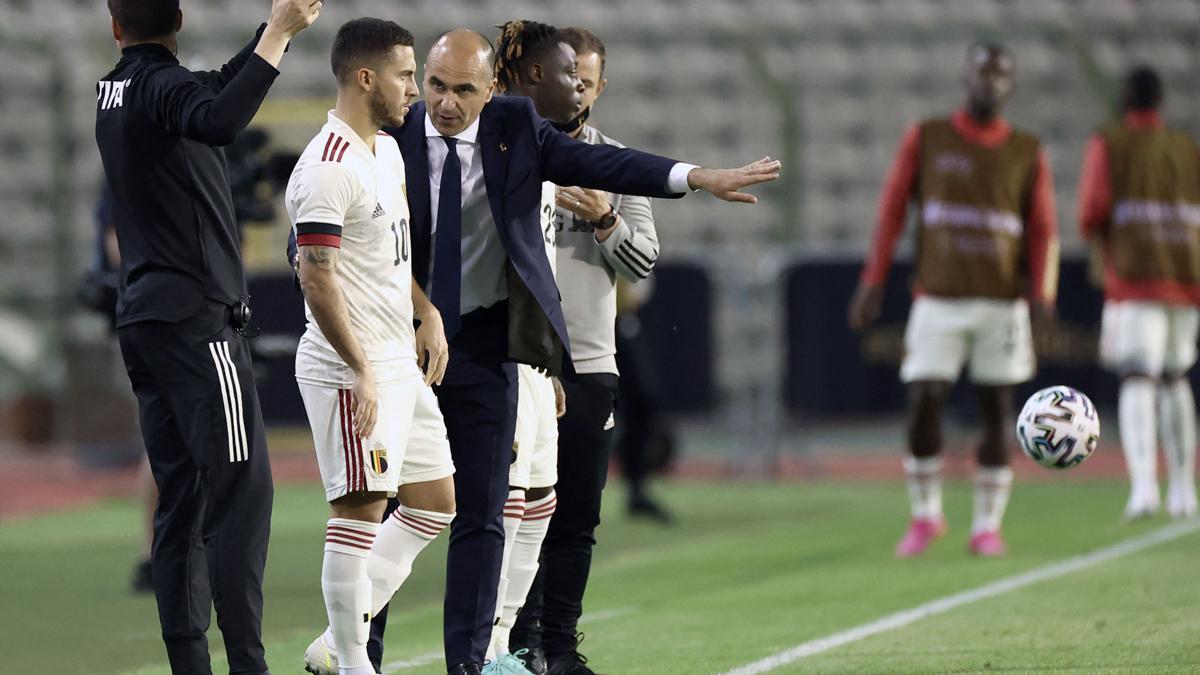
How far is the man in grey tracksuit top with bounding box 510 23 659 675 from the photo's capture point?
605 centimetres

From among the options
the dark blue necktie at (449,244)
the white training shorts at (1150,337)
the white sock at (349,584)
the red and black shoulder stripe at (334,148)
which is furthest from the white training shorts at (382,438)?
the white training shorts at (1150,337)

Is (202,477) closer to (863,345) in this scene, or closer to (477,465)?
(477,465)

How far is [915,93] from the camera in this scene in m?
18.2

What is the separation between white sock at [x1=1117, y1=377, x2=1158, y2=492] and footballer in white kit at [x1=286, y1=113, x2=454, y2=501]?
6815mm

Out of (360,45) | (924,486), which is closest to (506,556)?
(360,45)

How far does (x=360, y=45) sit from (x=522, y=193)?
2.03 ft

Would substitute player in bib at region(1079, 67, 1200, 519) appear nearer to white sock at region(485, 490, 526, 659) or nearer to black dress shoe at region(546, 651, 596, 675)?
black dress shoe at region(546, 651, 596, 675)

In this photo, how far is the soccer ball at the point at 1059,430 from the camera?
25.3ft

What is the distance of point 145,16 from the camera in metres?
5.23

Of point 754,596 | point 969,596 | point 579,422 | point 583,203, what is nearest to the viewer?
point 583,203

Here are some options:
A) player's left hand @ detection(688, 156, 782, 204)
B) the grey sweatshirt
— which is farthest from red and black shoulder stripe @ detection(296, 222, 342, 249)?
the grey sweatshirt

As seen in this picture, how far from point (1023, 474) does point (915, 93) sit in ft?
15.1

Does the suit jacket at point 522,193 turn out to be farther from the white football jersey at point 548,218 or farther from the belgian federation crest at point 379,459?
the belgian federation crest at point 379,459

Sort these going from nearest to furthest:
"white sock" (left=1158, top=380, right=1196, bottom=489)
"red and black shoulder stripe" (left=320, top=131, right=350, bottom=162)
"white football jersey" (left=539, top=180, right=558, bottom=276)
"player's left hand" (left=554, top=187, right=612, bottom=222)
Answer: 1. "red and black shoulder stripe" (left=320, top=131, right=350, bottom=162)
2. "white football jersey" (left=539, top=180, right=558, bottom=276)
3. "player's left hand" (left=554, top=187, right=612, bottom=222)
4. "white sock" (left=1158, top=380, right=1196, bottom=489)
